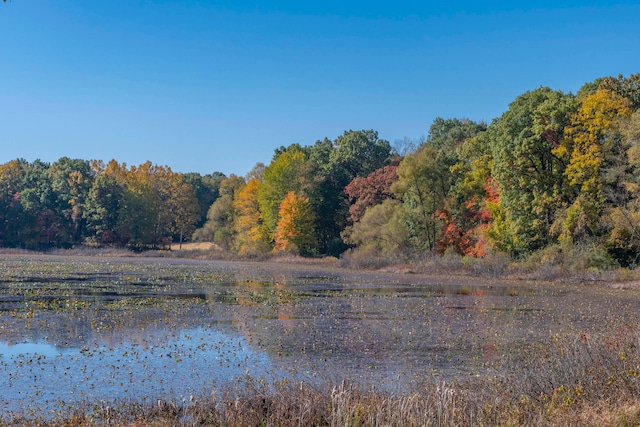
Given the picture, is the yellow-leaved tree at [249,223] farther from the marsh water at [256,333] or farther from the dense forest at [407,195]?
the marsh water at [256,333]

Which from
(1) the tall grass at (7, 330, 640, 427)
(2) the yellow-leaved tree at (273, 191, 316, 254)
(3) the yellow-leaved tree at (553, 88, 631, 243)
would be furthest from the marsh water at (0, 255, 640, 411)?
Answer: (2) the yellow-leaved tree at (273, 191, 316, 254)

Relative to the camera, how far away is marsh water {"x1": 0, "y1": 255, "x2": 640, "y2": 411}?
1521 cm

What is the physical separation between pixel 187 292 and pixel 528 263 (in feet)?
96.6

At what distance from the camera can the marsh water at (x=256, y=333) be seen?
15211 mm

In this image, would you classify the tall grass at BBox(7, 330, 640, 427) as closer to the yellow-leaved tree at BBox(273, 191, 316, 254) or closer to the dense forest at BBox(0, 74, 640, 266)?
the dense forest at BBox(0, 74, 640, 266)

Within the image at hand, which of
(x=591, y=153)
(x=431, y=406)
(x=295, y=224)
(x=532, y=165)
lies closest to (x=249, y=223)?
(x=295, y=224)

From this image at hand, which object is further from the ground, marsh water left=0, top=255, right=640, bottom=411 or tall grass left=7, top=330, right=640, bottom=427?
tall grass left=7, top=330, right=640, bottom=427

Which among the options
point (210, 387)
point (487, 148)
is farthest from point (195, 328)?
point (487, 148)

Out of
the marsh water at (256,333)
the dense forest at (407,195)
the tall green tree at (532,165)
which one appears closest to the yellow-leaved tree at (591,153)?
the dense forest at (407,195)

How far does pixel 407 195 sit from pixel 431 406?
62653 millimetres

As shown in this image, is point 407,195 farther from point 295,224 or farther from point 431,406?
point 431,406

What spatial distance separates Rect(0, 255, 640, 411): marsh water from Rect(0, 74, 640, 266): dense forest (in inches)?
496

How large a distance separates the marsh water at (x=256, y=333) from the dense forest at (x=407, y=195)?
41.4 ft

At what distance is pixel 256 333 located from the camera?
2266cm
